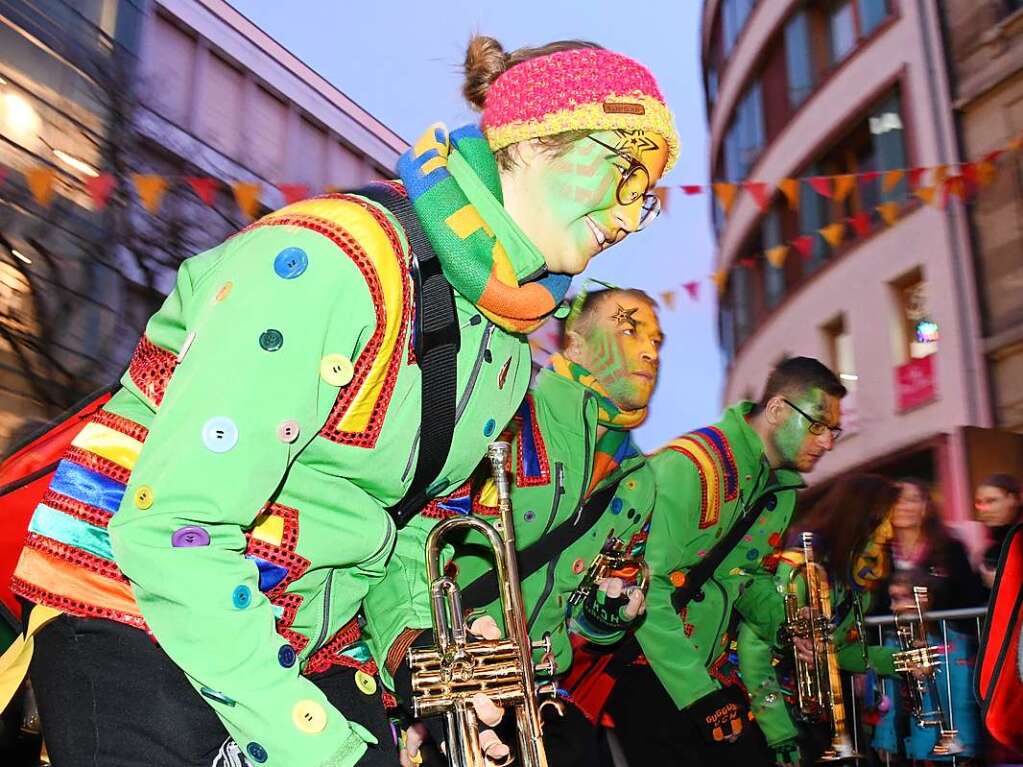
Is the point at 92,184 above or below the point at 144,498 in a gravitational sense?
above

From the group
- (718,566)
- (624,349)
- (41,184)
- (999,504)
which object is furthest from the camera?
(41,184)

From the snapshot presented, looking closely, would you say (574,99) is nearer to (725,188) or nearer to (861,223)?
(725,188)

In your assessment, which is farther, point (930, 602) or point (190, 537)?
point (930, 602)

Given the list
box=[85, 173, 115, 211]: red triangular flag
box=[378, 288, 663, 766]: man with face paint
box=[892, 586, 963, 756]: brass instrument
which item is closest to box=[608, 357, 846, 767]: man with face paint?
box=[378, 288, 663, 766]: man with face paint

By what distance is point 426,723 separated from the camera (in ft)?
7.04

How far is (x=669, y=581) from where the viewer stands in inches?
206

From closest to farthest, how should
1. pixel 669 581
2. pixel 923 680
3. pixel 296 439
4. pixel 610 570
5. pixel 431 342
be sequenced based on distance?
pixel 296 439 < pixel 431 342 < pixel 610 570 < pixel 669 581 < pixel 923 680

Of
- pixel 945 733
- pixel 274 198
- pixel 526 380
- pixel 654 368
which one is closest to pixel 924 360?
pixel 274 198

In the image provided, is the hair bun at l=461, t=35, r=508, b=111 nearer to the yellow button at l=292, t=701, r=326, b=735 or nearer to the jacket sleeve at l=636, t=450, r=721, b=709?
the yellow button at l=292, t=701, r=326, b=735

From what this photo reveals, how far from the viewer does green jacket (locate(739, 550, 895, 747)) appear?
6070mm

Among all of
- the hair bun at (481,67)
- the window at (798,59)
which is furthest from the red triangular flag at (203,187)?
the window at (798,59)

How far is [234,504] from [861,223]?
13911mm

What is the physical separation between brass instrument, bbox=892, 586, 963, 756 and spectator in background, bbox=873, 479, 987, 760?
1.6 inches

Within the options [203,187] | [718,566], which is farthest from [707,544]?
[203,187]
